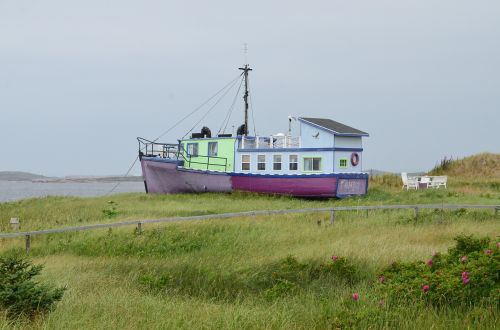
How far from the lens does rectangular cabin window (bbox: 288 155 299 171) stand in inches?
1243

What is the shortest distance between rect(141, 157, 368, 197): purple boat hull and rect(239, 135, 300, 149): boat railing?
201 centimetres

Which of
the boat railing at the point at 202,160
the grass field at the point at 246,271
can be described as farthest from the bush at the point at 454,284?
the boat railing at the point at 202,160

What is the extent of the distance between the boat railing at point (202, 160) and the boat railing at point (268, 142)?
150 cm

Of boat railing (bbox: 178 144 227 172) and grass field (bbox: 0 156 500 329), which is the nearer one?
grass field (bbox: 0 156 500 329)

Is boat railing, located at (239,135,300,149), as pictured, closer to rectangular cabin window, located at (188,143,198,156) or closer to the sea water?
rectangular cabin window, located at (188,143,198,156)

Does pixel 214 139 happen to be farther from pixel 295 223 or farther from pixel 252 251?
pixel 252 251

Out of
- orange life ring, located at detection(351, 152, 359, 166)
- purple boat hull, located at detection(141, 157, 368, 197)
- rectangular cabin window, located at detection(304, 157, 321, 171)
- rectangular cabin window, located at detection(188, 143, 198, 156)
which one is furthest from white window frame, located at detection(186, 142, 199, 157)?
orange life ring, located at detection(351, 152, 359, 166)

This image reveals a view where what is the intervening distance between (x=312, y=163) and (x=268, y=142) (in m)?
3.89

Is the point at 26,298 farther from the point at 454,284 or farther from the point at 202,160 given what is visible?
the point at 202,160

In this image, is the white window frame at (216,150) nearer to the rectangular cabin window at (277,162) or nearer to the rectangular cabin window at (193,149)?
the rectangular cabin window at (193,149)

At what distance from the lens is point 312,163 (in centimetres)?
3122

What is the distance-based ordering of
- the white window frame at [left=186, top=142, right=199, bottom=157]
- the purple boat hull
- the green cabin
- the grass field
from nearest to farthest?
1. the grass field
2. the purple boat hull
3. the green cabin
4. the white window frame at [left=186, top=142, right=199, bottom=157]

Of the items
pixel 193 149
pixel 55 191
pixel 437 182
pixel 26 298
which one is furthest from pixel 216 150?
pixel 55 191

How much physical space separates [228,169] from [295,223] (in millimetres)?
15785
